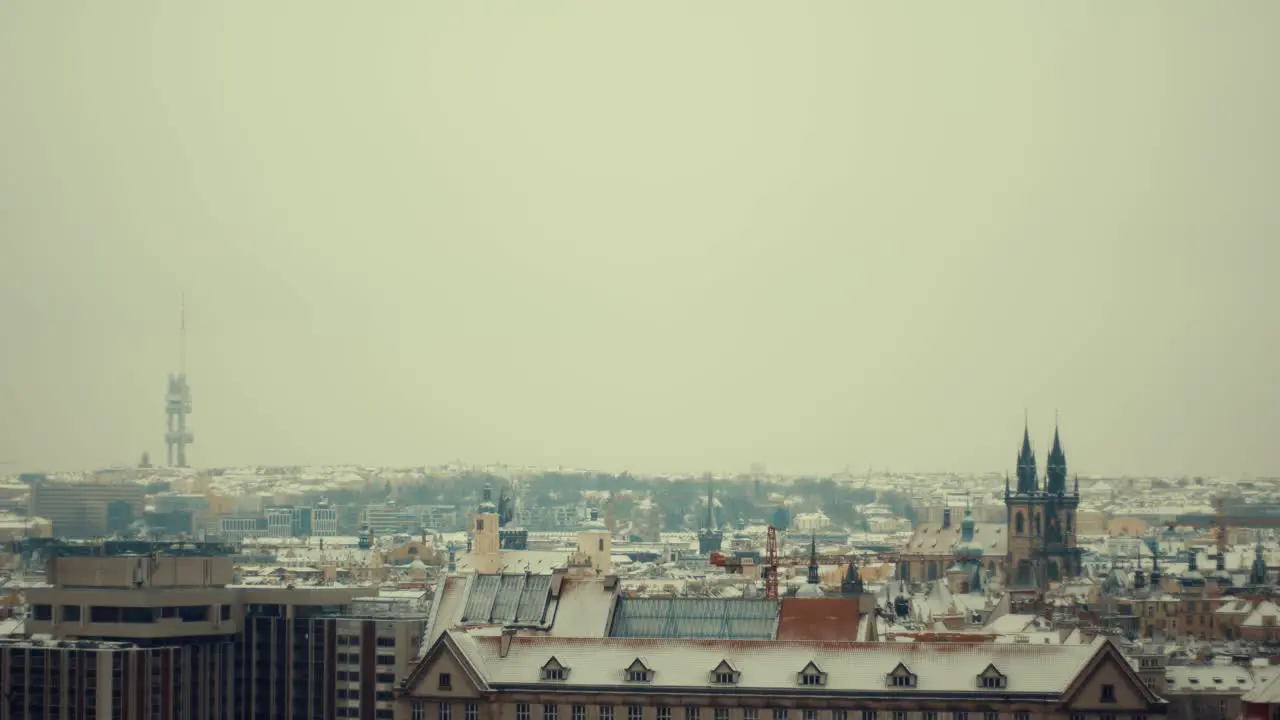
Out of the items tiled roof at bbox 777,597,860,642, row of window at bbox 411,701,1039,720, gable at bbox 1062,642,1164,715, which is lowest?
row of window at bbox 411,701,1039,720

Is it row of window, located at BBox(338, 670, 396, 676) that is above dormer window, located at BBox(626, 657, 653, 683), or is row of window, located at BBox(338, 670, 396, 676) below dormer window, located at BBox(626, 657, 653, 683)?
below

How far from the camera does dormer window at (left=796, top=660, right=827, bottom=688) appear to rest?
317 feet

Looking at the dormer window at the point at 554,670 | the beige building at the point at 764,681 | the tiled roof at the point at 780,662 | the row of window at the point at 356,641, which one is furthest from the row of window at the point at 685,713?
the row of window at the point at 356,641

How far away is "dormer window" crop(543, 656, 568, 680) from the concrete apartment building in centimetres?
1138

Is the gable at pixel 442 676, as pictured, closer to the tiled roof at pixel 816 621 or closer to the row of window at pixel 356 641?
the tiled roof at pixel 816 621

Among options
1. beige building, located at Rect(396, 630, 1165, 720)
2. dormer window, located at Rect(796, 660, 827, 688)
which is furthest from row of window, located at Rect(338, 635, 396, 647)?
dormer window, located at Rect(796, 660, 827, 688)

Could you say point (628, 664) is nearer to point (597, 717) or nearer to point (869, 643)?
point (597, 717)

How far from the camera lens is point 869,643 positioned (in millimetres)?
97938

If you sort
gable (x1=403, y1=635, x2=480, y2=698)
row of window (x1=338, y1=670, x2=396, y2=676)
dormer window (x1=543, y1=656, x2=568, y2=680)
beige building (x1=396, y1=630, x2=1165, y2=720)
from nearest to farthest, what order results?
beige building (x1=396, y1=630, x2=1165, y2=720), gable (x1=403, y1=635, x2=480, y2=698), dormer window (x1=543, y1=656, x2=568, y2=680), row of window (x1=338, y1=670, x2=396, y2=676)

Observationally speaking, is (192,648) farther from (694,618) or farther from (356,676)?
(694,618)

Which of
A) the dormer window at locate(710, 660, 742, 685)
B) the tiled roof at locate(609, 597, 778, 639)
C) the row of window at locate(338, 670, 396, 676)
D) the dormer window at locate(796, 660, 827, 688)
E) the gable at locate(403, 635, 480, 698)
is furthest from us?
the row of window at locate(338, 670, 396, 676)

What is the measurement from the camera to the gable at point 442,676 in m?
98.4

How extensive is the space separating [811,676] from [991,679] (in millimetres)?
5993

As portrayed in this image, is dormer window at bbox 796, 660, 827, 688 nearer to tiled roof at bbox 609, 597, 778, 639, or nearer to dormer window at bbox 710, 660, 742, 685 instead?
dormer window at bbox 710, 660, 742, 685
